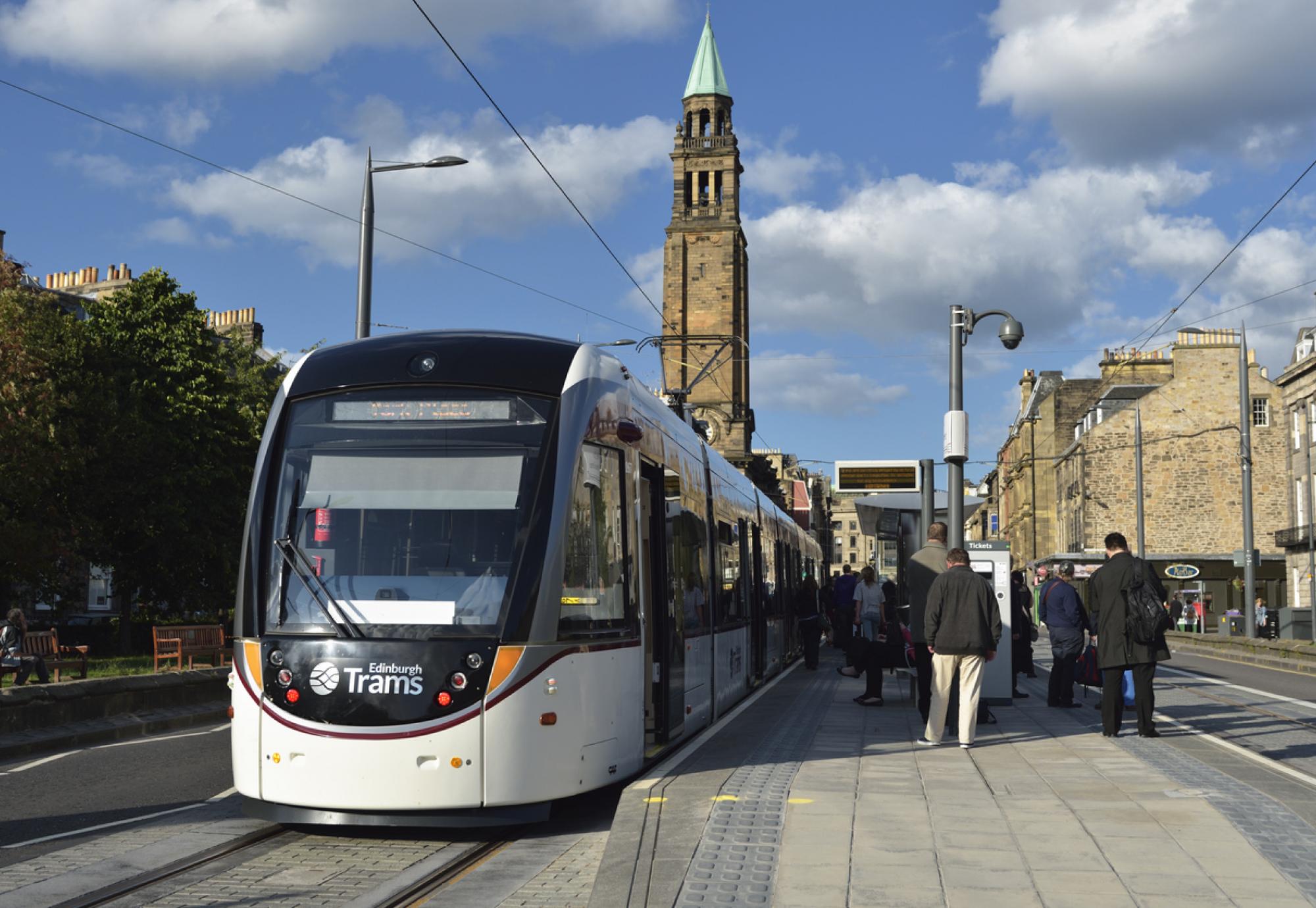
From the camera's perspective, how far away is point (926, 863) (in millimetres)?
6523

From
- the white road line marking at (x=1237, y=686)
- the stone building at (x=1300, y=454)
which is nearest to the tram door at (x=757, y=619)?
the white road line marking at (x=1237, y=686)

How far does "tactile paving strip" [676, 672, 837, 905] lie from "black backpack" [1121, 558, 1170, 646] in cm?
288

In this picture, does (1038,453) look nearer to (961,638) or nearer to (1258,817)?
(961,638)

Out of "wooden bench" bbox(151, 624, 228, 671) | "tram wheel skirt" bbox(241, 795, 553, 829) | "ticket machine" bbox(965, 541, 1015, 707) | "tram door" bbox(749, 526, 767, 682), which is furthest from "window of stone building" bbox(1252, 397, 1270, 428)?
"tram wheel skirt" bbox(241, 795, 553, 829)

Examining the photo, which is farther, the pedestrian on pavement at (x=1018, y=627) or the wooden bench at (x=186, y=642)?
the wooden bench at (x=186, y=642)

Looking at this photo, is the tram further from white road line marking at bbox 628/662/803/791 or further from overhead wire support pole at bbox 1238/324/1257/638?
overhead wire support pole at bbox 1238/324/1257/638

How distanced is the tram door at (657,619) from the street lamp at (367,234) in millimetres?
6644

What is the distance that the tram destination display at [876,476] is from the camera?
21.3 meters

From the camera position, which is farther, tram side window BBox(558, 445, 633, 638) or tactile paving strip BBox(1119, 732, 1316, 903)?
tram side window BBox(558, 445, 633, 638)

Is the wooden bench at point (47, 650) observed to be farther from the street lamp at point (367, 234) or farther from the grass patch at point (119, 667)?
the street lamp at point (367, 234)

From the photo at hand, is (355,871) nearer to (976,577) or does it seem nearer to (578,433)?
(578,433)

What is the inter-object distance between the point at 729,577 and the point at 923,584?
320 cm

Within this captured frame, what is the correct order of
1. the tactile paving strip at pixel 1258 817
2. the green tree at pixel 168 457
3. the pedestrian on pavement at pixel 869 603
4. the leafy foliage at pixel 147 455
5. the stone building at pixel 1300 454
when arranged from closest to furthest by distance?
the tactile paving strip at pixel 1258 817 → the pedestrian on pavement at pixel 869 603 → the leafy foliage at pixel 147 455 → the green tree at pixel 168 457 → the stone building at pixel 1300 454

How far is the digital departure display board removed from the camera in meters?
9.07
